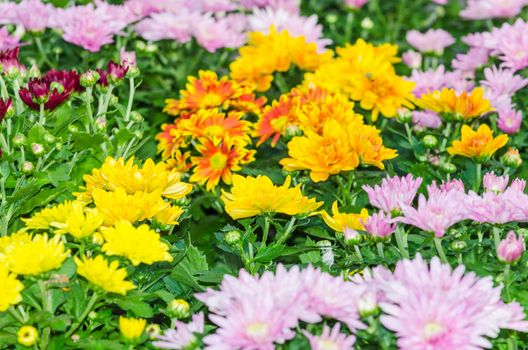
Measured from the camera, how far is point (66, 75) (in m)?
3.29

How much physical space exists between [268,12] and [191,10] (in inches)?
14.9

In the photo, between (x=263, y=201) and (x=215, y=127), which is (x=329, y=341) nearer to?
(x=263, y=201)

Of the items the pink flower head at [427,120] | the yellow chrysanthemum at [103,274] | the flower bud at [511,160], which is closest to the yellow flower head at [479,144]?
the flower bud at [511,160]

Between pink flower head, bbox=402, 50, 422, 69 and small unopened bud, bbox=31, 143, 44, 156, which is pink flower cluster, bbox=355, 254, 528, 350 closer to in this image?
small unopened bud, bbox=31, 143, 44, 156

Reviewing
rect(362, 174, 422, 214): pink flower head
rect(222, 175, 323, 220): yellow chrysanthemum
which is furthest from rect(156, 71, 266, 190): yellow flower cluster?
rect(362, 174, 422, 214): pink flower head

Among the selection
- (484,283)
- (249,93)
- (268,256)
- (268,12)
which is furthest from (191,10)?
(484,283)

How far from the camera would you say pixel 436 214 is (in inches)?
95.0

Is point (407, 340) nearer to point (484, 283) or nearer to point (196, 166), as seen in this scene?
point (484, 283)

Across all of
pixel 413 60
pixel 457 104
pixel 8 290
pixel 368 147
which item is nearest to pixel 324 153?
pixel 368 147

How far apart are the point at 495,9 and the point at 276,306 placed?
2.99m

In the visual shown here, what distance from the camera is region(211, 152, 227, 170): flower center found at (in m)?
3.35

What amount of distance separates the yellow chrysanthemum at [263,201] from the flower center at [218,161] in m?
0.58

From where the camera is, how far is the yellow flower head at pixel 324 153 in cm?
300

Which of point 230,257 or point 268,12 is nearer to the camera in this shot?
point 230,257
